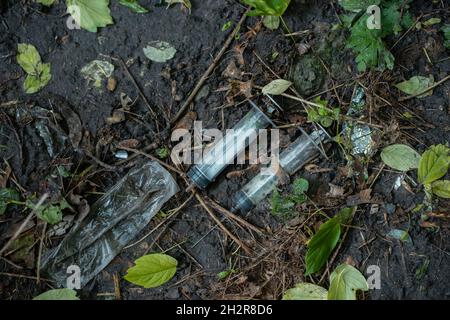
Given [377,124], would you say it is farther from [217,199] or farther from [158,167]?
[158,167]

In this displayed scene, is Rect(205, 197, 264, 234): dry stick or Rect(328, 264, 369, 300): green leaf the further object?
Rect(205, 197, 264, 234): dry stick

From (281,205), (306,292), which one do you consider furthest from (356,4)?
(306,292)

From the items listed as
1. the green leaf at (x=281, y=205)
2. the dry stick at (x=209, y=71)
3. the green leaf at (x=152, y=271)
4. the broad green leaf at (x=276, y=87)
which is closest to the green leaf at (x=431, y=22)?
the broad green leaf at (x=276, y=87)

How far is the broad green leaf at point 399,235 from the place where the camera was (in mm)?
2123

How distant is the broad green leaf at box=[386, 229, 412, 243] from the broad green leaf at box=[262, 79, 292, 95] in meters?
0.84

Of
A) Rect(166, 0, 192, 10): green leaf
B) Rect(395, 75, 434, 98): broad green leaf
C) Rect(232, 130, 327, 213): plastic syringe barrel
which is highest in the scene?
Rect(166, 0, 192, 10): green leaf

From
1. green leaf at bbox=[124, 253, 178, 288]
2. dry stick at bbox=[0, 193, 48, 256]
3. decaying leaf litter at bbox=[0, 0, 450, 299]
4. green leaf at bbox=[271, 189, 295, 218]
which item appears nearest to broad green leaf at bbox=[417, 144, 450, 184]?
decaying leaf litter at bbox=[0, 0, 450, 299]

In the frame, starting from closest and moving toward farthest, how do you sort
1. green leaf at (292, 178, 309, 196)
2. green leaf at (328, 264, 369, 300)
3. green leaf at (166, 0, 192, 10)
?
Answer: 1. green leaf at (328, 264, 369, 300)
2. green leaf at (292, 178, 309, 196)
3. green leaf at (166, 0, 192, 10)

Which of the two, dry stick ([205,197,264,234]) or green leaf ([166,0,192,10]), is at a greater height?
green leaf ([166,0,192,10])

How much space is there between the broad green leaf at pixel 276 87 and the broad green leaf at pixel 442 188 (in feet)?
2.69

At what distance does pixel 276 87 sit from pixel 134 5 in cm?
82

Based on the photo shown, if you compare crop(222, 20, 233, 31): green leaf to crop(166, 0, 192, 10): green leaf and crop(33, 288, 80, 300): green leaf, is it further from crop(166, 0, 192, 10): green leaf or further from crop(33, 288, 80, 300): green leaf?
crop(33, 288, 80, 300): green leaf

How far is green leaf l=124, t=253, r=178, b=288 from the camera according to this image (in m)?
2.12

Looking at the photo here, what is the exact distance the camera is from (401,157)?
2137 millimetres
